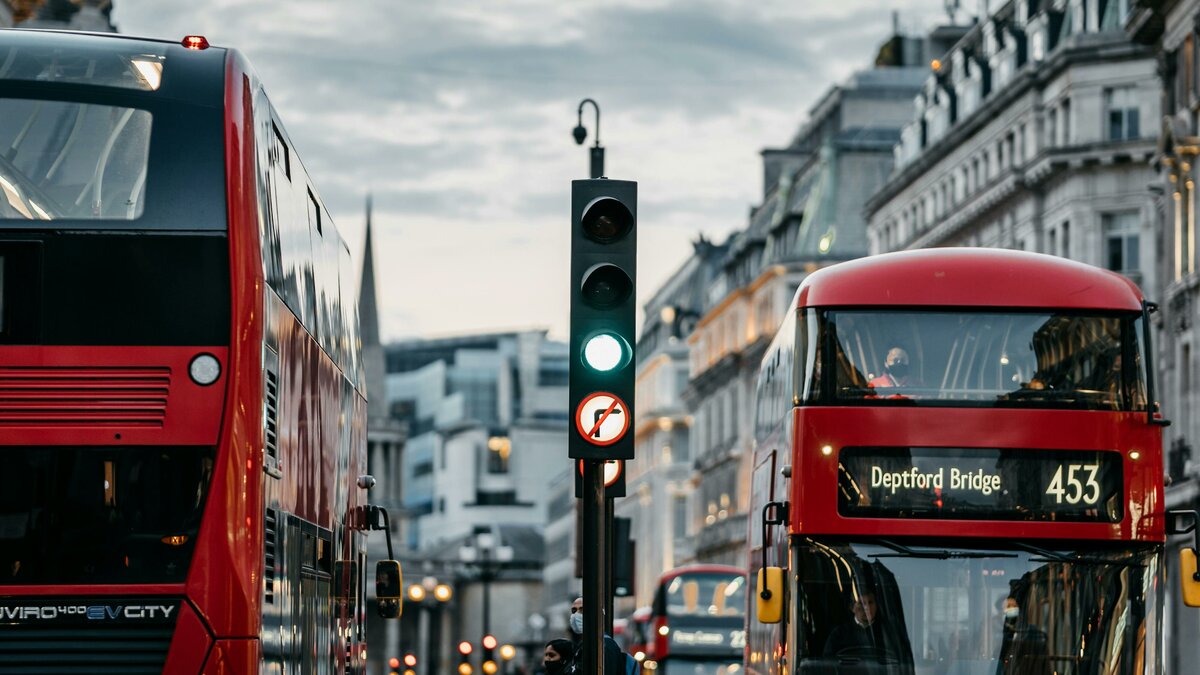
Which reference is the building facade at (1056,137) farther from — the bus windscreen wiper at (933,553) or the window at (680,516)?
the window at (680,516)

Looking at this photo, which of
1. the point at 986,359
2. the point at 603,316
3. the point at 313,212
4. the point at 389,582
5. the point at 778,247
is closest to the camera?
the point at 603,316

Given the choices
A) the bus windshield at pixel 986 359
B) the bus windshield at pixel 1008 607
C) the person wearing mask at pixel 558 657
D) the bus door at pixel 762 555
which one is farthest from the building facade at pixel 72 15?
the bus windshield at pixel 1008 607

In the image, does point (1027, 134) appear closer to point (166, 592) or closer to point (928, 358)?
point (928, 358)

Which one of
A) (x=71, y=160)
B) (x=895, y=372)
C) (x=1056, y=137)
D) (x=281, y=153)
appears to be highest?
(x=1056, y=137)

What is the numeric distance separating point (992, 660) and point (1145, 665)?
1112 millimetres

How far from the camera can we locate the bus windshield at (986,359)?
62.4 ft

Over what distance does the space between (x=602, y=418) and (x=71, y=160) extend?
321 centimetres

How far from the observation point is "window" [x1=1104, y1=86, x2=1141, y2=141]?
64750 mm

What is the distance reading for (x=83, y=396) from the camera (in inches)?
523

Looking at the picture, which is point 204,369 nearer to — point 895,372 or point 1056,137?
point 895,372

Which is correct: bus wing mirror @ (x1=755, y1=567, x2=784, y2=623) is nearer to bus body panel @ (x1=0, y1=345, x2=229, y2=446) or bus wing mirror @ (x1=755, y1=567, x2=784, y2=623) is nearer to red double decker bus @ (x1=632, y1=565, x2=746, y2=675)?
bus body panel @ (x1=0, y1=345, x2=229, y2=446)

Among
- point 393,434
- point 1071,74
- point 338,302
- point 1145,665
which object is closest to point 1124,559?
point 1145,665

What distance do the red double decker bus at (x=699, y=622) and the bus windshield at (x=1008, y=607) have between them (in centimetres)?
3038

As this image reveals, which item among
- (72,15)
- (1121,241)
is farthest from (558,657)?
(1121,241)
